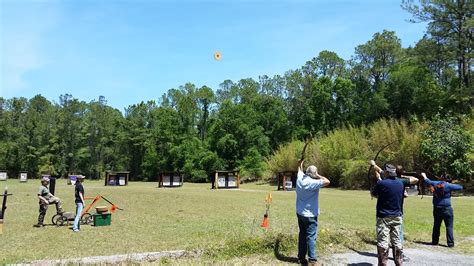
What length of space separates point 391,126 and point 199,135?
44.5 m

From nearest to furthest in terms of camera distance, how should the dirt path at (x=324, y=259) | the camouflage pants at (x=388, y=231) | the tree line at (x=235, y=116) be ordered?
the camouflage pants at (x=388, y=231)
the dirt path at (x=324, y=259)
the tree line at (x=235, y=116)

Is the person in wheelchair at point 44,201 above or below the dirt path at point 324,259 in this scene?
above

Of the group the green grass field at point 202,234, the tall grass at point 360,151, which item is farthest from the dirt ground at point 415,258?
the tall grass at point 360,151

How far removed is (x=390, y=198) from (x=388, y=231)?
1.89 feet

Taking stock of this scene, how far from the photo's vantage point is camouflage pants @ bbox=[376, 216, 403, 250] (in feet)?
24.7

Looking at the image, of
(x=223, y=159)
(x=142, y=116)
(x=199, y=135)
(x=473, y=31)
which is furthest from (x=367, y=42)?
(x=142, y=116)

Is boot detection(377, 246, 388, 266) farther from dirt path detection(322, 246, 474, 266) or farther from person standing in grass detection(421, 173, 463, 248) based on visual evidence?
person standing in grass detection(421, 173, 463, 248)

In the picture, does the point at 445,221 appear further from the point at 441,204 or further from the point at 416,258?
the point at 416,258

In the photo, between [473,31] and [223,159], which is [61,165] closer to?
[223,159]

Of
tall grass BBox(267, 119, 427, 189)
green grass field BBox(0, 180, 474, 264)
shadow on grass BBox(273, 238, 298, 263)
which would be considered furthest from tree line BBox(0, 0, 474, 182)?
shadow on grass BBox(273, 238, 298, 263)

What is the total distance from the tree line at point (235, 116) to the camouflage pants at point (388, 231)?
3800 cm

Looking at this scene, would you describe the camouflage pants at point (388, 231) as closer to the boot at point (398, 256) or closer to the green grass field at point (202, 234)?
the boot at point (398, 256)

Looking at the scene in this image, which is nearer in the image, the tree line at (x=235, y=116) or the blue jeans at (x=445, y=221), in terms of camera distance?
the blue jeans at (x=445, y=221)

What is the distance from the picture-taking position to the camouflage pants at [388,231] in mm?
7516
